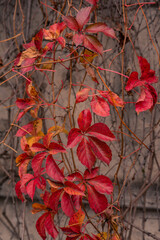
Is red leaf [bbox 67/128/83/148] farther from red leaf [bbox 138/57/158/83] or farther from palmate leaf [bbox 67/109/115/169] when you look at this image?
red leaf [bbox 138/57/158/83]

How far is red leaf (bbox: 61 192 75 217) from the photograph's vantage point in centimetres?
81

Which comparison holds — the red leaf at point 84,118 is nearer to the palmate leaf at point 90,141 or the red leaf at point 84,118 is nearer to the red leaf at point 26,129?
the palmate leaf at point 90,141

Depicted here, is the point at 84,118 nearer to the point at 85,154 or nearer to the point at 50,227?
the point at 85,154

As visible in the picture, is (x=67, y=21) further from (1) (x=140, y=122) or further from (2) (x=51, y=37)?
(1) (x=140, y=122)

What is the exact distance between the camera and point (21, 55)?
3.04ft

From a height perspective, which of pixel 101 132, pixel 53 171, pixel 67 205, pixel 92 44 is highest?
pixel 92 44

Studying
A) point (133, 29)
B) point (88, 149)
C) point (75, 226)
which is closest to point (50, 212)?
point (75, 226)

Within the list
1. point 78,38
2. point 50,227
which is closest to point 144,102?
point 78,38

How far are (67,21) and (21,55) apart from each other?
22 cm

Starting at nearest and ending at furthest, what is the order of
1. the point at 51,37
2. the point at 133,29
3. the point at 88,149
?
the point at 88,149 < the point at 51,37 < the point at 133,29

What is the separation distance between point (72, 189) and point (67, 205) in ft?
0.22

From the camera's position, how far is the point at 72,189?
2.59ft

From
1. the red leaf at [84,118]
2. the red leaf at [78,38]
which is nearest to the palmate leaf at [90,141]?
the red leaf at [84,118]

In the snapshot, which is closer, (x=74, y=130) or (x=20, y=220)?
(x=74, y=130)
